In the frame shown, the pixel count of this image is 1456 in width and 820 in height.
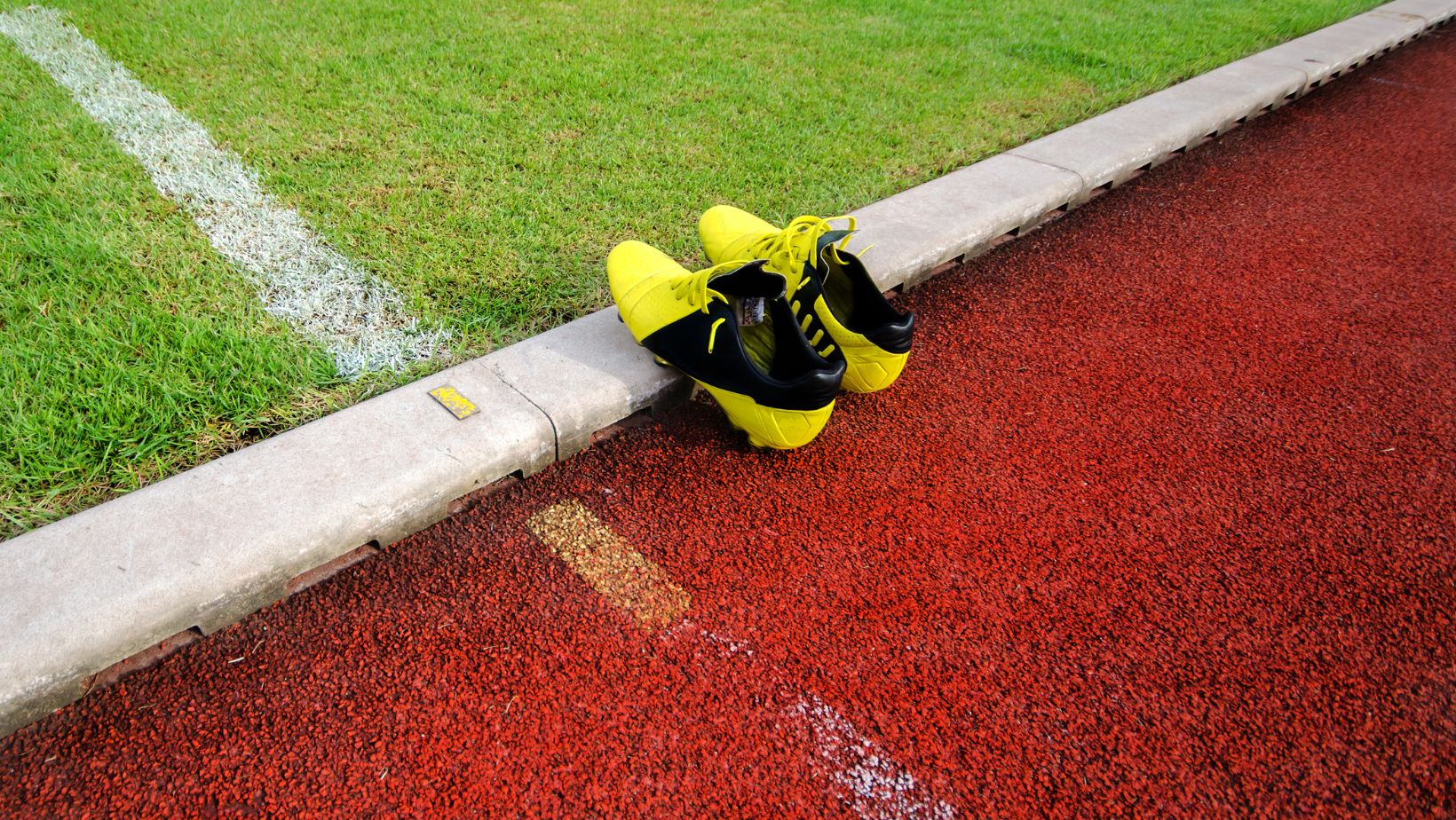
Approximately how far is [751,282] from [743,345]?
8.4 inches

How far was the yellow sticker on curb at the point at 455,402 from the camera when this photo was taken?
231 cm

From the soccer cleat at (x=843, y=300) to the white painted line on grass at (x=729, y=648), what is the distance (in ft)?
2.81

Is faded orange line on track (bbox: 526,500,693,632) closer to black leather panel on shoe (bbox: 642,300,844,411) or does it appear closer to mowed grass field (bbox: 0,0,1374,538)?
black leather panel on shoe (bbox: 642,300,844,411)

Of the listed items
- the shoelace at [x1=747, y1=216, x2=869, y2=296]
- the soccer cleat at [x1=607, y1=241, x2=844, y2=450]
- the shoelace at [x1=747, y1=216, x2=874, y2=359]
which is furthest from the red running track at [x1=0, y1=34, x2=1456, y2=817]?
the shoelace at [x1=747, y1=216, x2=869, y2=296]

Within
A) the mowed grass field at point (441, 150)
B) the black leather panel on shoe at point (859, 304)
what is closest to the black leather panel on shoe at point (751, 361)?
the black leather panel on shoe at point (859, 304)

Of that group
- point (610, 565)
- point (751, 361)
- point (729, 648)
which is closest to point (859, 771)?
point (729, 648)

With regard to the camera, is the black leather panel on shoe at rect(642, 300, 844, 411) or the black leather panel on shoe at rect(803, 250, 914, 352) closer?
the black leather panel on shoe at rect(642, 300, 844, 411)

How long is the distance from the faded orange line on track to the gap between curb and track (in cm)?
21

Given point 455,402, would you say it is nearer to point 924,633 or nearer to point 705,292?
point 705,292

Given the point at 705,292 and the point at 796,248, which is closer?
the point at 705,292

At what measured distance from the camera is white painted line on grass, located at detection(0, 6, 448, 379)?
268 centimetres

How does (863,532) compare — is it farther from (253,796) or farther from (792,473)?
(253,796)

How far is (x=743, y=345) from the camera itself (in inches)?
89.6

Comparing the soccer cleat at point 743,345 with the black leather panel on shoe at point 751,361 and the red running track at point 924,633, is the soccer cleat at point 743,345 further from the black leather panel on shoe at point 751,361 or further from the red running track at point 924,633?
the red running track at point 924,633
